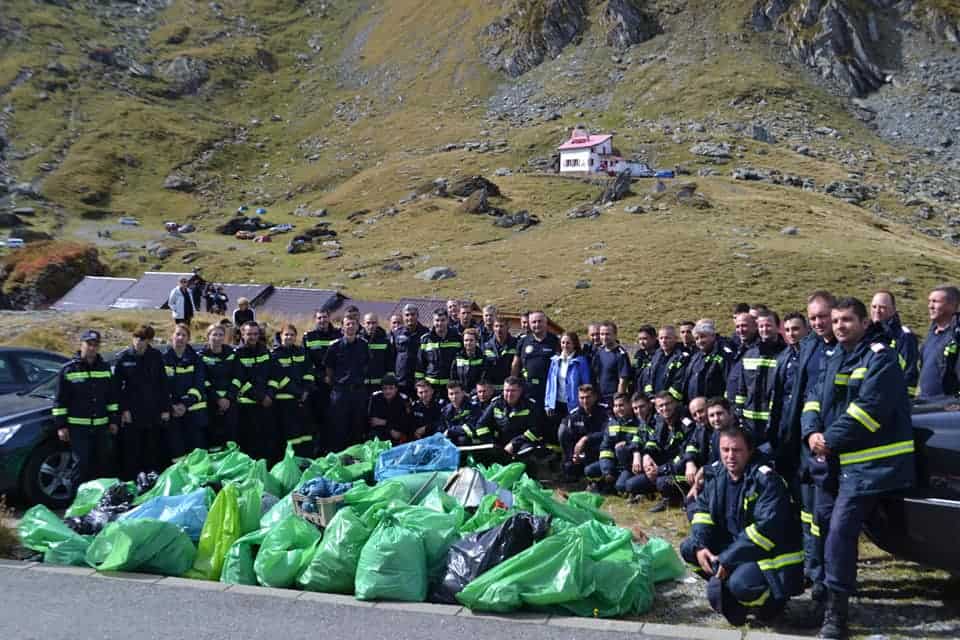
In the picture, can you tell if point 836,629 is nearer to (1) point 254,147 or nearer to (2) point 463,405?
(2) point 463,405

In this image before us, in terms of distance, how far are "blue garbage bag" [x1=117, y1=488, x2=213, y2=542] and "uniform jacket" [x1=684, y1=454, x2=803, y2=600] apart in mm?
3651

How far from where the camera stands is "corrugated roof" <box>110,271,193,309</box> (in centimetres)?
2561

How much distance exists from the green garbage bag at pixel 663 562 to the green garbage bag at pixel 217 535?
2.96 meters

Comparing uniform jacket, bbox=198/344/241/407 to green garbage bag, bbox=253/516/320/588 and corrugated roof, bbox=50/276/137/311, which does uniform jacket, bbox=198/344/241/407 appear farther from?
corrugated roof, bbox=50/276/137/311

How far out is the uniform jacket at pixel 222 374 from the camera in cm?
954

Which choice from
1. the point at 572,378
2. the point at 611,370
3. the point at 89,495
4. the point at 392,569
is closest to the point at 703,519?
the point at 392,569

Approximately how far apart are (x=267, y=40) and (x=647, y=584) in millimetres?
135574

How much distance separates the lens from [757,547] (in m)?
5.05

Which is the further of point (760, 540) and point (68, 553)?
point (68, 553)

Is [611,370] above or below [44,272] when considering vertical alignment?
below

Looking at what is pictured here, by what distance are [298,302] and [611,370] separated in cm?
1526

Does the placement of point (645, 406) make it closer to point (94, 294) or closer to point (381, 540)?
point (381, 540)

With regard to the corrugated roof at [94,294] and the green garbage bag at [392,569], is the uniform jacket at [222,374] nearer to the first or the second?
the green garbage bag at [392,569]

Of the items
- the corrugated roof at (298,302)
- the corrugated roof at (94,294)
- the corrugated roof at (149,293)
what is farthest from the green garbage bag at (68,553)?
the corrugated roof at (94,294)
